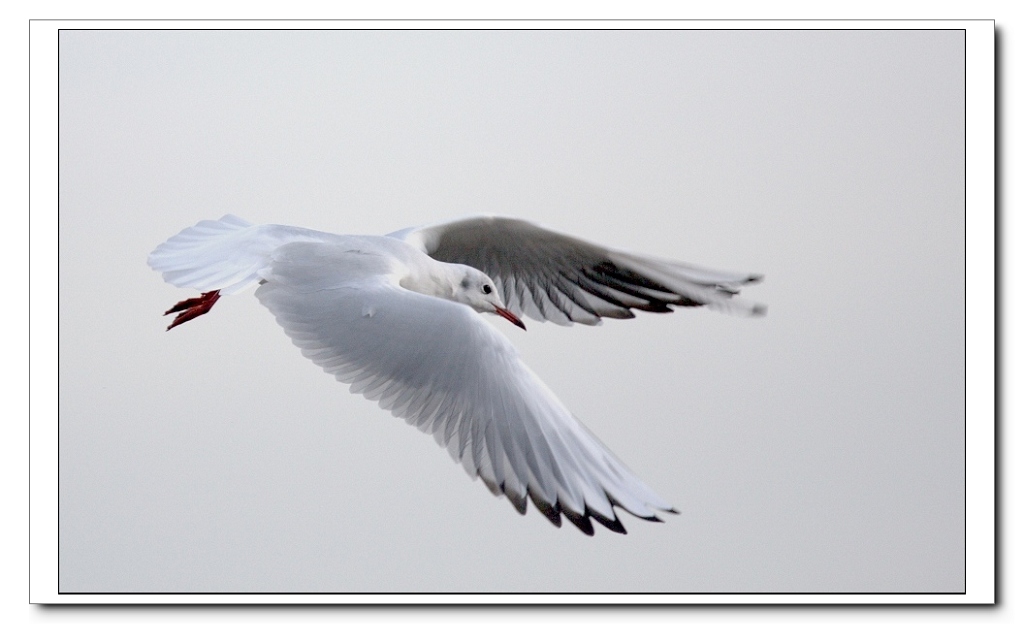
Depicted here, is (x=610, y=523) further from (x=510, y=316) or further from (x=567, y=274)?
(x=567, y=274)

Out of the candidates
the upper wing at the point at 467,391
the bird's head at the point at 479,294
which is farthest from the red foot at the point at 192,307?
the bird's head at the point at 479,294

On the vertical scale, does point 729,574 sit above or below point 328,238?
below

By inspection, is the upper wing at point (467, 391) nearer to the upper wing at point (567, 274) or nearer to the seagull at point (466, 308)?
the seagull at point (466, 308)

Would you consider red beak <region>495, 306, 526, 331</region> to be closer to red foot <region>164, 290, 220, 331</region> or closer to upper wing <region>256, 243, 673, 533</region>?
upper wing <region>256, 243, 673, 533</region>

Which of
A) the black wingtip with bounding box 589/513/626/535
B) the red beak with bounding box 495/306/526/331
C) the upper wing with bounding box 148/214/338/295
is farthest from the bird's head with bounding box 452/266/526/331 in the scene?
the black wingtip with bounding box 589/513/626/535
